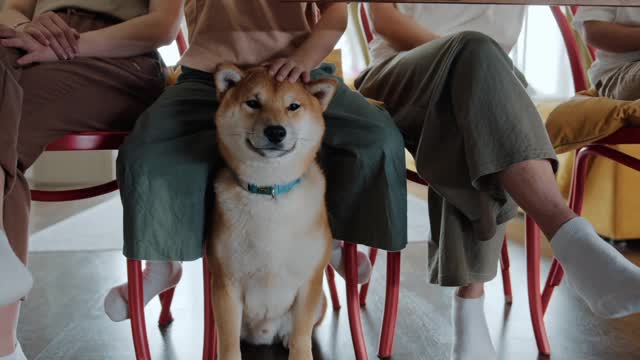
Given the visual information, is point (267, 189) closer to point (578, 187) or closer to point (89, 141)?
point (89, 141)

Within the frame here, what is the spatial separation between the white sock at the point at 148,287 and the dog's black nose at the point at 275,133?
1.65 ft

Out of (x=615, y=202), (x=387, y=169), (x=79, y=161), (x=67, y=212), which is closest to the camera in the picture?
(x=387, y=169)

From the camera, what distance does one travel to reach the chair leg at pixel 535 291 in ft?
4.31

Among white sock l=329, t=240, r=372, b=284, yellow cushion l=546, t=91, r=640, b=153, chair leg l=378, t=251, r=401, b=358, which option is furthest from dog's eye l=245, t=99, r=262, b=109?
yellow cushion l=546, t=91, r=640, b=153

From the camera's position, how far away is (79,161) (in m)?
4.84

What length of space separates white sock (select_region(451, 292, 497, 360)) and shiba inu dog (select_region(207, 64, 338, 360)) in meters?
0.29

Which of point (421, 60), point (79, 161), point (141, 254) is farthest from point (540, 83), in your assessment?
point (141, 254)

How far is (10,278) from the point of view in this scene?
2.65ft

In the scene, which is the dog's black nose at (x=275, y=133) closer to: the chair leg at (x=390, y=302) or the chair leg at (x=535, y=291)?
the chair leg at (x=390, y=302)

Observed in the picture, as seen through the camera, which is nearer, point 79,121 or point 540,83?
point 79,121

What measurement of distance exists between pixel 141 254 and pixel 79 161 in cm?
411

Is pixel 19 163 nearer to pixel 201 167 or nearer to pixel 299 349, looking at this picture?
pixel 201 167

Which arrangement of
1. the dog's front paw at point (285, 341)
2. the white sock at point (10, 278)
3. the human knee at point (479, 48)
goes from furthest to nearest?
the dog's front paw at point (285, 341) < the human knee at point (479, 48) < the white sock at point (10, 278)

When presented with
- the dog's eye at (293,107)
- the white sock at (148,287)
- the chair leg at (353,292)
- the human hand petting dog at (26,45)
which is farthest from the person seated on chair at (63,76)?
the chair leg at (353,292)
